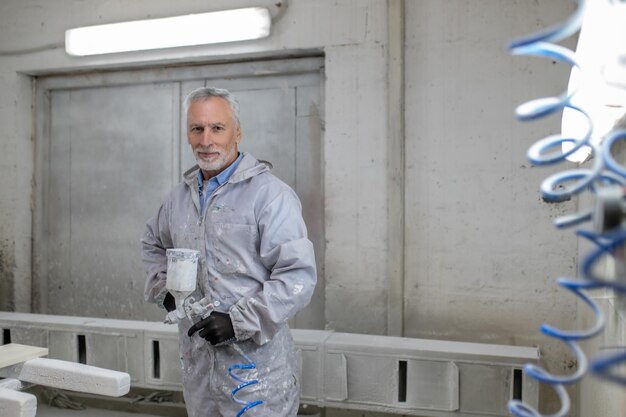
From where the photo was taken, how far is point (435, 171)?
9.41 ft

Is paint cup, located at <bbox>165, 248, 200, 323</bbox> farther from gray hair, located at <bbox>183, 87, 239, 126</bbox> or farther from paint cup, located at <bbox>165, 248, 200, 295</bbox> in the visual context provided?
gray hair, located at <bbox>183, 87, 239, 126</bbox>

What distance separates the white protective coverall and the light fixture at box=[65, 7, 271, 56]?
1239mm

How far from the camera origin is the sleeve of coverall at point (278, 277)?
5.98ft

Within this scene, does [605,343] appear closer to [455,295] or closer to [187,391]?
[455,295]

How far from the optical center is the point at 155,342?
2.92m

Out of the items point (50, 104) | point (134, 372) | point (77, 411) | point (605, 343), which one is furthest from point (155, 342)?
point (605, 343)

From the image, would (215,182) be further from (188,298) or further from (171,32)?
(171,32)

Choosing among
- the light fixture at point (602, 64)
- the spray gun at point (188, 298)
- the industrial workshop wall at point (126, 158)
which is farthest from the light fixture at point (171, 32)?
the light fixture at point (602, 64)

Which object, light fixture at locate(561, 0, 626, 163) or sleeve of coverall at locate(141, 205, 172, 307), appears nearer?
light fixture at locate(561, 0, 626, 163)

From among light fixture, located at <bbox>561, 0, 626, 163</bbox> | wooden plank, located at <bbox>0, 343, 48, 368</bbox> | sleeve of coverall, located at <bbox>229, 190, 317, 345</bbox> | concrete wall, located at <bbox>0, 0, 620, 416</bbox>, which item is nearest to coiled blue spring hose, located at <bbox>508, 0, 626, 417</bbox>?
light fixture, located at <bbox>561, 0, 626, 163</bbox>

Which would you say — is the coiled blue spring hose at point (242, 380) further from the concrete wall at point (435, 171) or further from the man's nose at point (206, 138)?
the concrete wall at point (435, 171)

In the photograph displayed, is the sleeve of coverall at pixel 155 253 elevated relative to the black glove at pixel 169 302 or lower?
elevated

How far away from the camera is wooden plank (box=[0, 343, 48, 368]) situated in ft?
5.53

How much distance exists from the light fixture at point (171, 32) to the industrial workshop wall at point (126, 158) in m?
0.25
